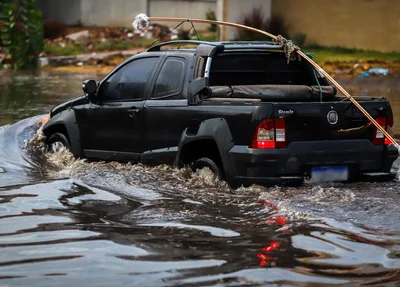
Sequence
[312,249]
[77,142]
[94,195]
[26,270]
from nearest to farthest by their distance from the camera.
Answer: [26,270] < [312,249] < [94,195] < [77,142]

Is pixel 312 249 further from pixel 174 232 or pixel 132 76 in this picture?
pixel 132 76

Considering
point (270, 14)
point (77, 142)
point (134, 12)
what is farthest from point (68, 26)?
point (77, 142)

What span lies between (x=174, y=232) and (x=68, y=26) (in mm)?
31279

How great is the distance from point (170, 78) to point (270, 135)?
1.83 metres

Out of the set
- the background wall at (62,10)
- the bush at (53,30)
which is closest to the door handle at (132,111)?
the bush at (53,30)

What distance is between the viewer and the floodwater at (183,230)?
6062 millimetres

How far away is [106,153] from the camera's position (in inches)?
411

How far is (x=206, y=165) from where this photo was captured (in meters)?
9.01

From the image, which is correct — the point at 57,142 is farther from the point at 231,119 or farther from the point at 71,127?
the point at 231,119

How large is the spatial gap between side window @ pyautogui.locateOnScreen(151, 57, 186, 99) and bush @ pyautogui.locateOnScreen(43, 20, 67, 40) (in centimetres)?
2602

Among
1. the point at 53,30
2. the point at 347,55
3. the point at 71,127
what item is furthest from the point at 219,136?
the point at 53,30

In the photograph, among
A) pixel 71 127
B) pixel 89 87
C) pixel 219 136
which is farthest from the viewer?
pixel 71 127

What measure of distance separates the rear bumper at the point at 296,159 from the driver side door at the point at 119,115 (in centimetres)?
180

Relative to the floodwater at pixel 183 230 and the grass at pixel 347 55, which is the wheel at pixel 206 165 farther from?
the grass at pixel 347 55
